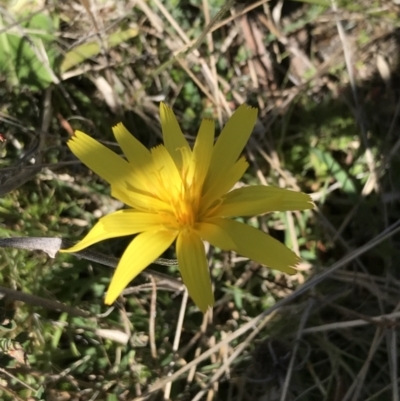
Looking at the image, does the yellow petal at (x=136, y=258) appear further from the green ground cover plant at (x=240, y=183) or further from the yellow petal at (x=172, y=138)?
Result: the green ground cover plant at (x=240, y=183)

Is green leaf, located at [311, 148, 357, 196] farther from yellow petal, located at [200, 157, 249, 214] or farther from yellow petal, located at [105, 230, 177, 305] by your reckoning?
yellow petal, located at [105, 230, 177, 305]

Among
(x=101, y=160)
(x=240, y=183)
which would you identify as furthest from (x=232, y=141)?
(x=240, y=183)

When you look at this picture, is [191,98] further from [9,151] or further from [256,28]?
[9,151]

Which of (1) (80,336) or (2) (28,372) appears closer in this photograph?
(2) (28,372)

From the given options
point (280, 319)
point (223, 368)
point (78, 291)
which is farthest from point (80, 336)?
point (280, 319)

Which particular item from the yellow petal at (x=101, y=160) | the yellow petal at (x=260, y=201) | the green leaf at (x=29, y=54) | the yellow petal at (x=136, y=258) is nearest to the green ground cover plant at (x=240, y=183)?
the green leaf at (x=29, y=54)
